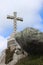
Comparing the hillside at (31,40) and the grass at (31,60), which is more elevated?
the hillside at (31,40)

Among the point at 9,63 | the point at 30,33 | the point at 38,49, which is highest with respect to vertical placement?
the point at 30,33

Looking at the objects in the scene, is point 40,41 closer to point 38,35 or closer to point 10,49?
point 38,35

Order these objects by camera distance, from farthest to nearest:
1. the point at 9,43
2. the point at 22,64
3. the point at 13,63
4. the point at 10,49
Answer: the point at 9,43
the point at 10,49
the point at 13,63
the point at 22,64

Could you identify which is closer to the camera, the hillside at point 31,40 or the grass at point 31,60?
the grass at point 31,60

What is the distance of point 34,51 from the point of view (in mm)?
20203

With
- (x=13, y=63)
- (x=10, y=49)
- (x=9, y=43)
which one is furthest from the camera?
(x=9, y=43)

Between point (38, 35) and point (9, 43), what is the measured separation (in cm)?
825

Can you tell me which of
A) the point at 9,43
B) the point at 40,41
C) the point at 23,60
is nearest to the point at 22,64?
the point at 23,60

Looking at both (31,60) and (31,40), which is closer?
(31,40)

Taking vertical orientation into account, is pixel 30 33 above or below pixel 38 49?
above

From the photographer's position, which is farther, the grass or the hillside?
the hillside

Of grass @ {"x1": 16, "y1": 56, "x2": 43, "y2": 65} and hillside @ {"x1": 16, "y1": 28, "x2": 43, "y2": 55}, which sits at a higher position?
hillside @ {"x1": 16, "y1": 28, "x2": 43, "y2": 55}

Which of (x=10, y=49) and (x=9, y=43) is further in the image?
(x=9, y=43)

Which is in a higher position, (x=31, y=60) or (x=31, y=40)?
(x=31, y=40)
